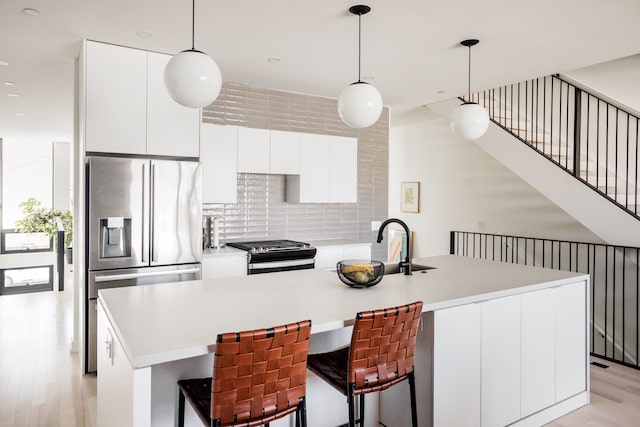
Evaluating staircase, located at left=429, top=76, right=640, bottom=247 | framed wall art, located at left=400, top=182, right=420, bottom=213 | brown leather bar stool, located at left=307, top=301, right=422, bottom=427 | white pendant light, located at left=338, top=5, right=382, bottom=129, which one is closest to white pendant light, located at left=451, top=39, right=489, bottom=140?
white pendant light, located at left=338, top=5, right=382, bottom=129

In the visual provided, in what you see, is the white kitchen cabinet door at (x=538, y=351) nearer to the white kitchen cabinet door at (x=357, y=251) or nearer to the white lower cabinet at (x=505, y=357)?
the white lower cabinet at (x=505, y=357)

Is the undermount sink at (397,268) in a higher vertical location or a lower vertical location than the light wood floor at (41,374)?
higher

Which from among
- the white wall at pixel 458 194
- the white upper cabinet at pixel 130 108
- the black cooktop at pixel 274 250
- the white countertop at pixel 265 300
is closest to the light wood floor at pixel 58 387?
the white countertop at pixel 265 300

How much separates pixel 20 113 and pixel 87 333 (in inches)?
174

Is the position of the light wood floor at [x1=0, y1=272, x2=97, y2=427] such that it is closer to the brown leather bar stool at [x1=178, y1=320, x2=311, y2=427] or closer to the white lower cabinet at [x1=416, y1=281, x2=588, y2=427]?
the brown leather bar stool at [x1=178, y1=320, x2=311, y2=427]

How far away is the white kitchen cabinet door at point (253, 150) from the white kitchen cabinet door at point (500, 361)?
287 centimetres

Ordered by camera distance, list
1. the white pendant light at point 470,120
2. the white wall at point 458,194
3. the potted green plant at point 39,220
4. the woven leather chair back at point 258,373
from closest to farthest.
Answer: the woven leather chair back at point 258,373 < the white pendant light at point 470,120 < the white wall at point 458,194 < the potted green plant at point 39,220

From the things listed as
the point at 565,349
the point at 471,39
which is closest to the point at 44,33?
the point at 471,39

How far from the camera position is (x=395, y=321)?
1.98 m

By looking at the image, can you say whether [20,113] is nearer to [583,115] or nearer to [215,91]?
[215,91]

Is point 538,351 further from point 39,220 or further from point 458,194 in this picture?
point 39,220

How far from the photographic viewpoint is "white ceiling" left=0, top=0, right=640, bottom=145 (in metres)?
2.88

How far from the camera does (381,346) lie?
200cm

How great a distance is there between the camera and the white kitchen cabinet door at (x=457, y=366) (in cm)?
237
